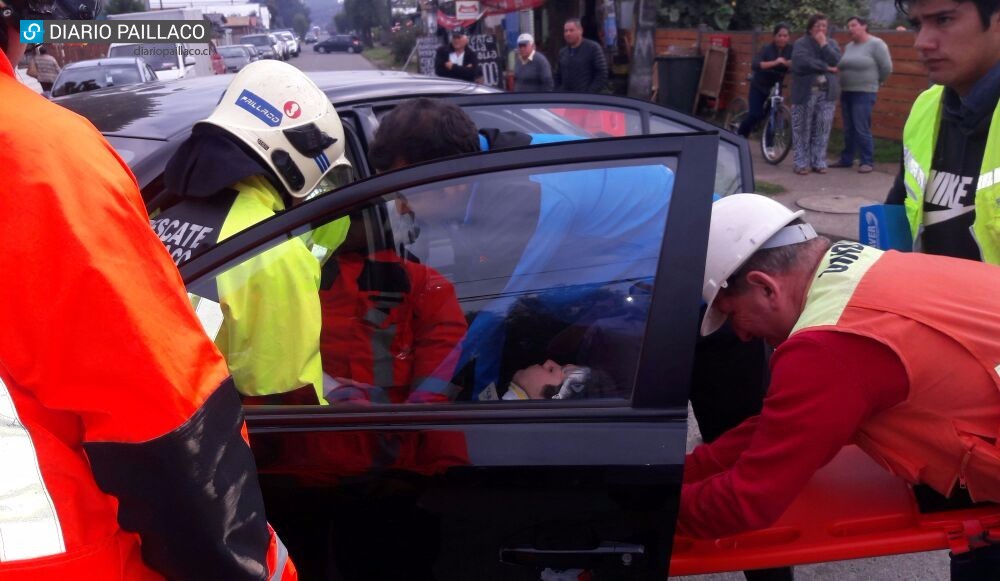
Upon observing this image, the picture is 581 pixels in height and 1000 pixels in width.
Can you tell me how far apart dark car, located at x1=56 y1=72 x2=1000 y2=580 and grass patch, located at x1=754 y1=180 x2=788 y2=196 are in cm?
680

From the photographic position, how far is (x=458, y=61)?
11734 mm

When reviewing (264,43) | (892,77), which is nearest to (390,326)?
(892,77)

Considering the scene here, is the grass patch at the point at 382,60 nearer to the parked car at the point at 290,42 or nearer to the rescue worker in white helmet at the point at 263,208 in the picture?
the parked car at the point at 290,42

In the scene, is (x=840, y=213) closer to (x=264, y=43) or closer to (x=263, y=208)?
(x=263, y=208)

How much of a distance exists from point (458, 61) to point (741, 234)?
1054cm

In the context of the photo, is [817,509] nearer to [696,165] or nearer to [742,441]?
[742,441]

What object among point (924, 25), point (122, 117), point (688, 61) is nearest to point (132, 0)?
point (688, 61)

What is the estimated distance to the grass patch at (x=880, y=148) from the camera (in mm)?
9773

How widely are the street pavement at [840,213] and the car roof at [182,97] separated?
5.85ft

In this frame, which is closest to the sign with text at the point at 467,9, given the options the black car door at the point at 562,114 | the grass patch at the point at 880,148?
the grass patch at the point at 880,148

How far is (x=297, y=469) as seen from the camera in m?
1.72

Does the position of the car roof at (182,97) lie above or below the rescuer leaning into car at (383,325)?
above

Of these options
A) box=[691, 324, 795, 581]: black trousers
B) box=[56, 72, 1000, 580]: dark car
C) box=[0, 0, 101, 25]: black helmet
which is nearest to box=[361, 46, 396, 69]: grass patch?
box=[691, 324, 795, 581]: black trousers

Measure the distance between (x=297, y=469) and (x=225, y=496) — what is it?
0.64 metres
